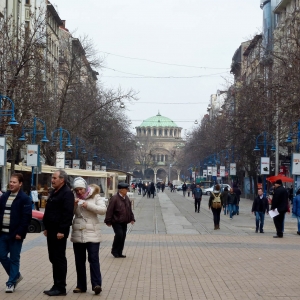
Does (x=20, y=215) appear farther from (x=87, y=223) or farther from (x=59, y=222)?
(x=87, y=223)

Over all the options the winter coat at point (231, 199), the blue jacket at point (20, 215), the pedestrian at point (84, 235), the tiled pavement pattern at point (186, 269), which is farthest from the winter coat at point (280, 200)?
the blue jacket at point (20, 215)

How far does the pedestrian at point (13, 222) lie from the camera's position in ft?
36.7

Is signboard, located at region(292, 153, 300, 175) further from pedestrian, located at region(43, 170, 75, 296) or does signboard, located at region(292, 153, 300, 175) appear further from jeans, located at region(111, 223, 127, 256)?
pedestrian, located at region(43, 170, 75, 296)

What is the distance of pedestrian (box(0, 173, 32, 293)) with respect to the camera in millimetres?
11180

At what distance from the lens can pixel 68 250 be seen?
1838cm

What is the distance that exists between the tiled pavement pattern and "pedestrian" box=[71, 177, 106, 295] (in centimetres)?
25

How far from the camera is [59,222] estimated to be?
1097 centimetres

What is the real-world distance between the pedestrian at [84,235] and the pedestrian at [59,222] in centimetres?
33

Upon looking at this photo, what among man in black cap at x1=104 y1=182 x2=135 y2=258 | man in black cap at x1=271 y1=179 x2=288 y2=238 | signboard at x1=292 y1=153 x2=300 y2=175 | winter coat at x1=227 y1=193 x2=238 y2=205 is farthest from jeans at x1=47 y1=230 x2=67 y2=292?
winter coat at x1=227 y1=193 x2=238 y2=205

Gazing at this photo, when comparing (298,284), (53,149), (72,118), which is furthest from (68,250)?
(72,118)

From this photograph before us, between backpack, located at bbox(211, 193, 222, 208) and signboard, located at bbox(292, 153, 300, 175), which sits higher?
signboard, located at bbox(292, 153, 300, 175)

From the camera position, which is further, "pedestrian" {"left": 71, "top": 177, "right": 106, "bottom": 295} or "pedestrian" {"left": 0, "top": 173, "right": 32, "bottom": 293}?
"pedestrian" {"left": 71, "top": 177, "right": 106, "bottom": 295}

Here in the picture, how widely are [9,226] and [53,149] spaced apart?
48612 mm

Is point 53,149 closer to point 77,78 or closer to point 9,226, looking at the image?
point 77,78
